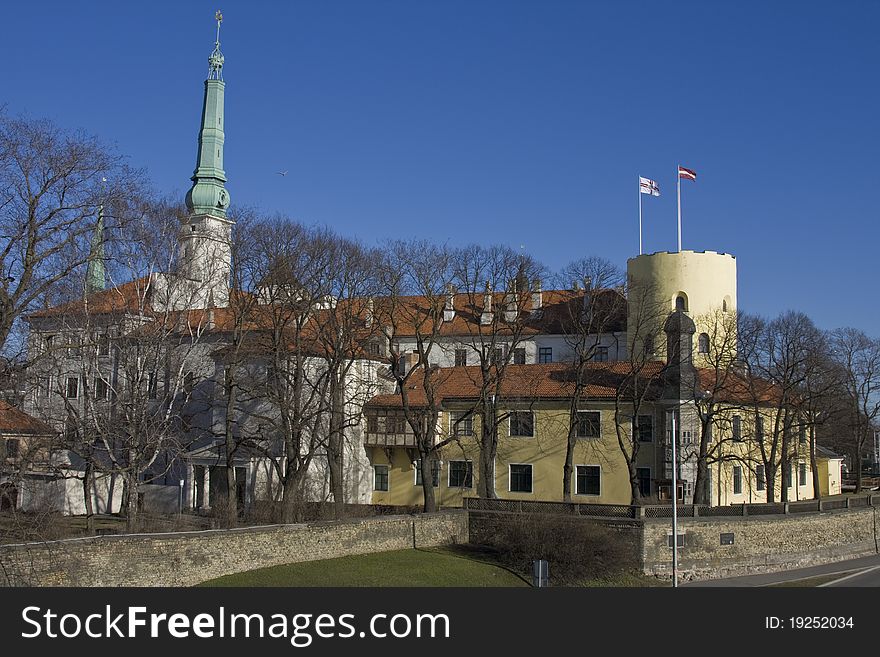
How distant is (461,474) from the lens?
54.5m

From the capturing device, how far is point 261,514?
4059 centimetres

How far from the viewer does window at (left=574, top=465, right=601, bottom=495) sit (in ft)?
170

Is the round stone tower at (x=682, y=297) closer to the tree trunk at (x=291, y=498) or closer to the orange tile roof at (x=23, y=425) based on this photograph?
the tree trunk at (x=291, y=498)

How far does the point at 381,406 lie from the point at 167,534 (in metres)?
25.6

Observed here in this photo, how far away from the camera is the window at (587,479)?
5172 centimetres

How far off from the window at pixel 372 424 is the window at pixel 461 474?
4729 millimetres

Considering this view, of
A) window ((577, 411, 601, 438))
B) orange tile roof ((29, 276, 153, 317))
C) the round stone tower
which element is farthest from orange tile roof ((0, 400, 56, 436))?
the round stone tower

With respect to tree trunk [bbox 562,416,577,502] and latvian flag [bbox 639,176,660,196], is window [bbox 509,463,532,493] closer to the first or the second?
tree trunk [bbox 562,416,577,502]

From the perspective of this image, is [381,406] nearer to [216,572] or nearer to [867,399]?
[216,572]

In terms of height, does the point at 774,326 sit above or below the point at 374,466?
above

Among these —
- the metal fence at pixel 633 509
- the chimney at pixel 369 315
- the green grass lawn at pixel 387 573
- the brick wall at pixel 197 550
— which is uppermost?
the chimney at pixel 369 315

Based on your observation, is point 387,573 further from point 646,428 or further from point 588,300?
point 588,300

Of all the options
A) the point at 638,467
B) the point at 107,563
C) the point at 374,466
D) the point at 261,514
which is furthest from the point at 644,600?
the point at 374,466

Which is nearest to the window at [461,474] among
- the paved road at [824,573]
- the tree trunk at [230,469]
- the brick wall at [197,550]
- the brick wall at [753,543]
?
the brick wall at [197,550]
